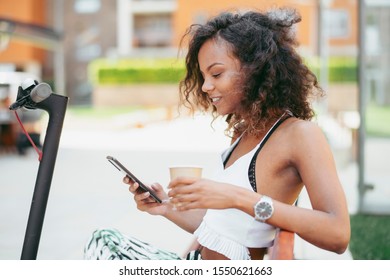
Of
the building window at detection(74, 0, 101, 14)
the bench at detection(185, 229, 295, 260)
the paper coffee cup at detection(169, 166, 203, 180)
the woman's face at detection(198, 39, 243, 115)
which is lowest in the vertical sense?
the bench at detection(185, 229, 295, 260)

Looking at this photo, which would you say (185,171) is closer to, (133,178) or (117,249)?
(133,178)

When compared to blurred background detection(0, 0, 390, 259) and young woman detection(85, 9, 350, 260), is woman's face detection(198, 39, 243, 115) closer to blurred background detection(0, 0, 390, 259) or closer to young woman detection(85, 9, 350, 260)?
young woman detection(85, 9, 350, 260)

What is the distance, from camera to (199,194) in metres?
1.44

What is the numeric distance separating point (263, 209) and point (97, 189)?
5670mm

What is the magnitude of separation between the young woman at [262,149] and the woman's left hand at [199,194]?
0.15ft

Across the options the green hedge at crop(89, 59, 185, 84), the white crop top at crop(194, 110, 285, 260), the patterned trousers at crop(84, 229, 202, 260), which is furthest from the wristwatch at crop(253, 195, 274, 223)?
the green hedge at crop(89, 59, 185, 84)

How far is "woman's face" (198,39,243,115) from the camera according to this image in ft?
5.70

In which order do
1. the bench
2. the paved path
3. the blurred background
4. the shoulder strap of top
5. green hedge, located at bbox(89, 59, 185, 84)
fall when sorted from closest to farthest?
the bench → the shoulder strap of top → the paved path → the blurred background → green hedge, located at bbox(89, 59, 185, 84)

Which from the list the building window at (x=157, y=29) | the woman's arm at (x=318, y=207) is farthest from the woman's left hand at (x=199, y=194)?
the building window at (x=157, y=29)

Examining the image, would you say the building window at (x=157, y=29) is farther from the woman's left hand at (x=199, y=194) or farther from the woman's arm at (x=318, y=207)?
the woman's left hand at (x=199, y=194)

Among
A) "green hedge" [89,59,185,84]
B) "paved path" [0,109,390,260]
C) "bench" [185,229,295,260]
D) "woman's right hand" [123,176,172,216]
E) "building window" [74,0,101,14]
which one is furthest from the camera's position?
"building window" [74,0,101,14]

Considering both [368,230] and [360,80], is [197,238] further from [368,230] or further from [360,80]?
[360,80]

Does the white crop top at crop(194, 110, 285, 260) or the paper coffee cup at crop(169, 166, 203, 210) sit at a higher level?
the paper coffee cup at crop(169, 166, 203, 210)

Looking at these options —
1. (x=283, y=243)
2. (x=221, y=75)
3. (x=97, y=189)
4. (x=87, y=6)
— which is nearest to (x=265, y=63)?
(x=221, y=75)
